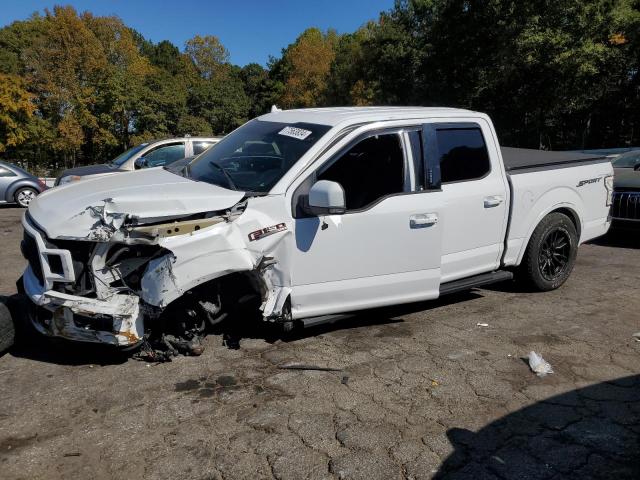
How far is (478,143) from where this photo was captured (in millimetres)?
5180

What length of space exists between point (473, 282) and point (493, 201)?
2.56 feet

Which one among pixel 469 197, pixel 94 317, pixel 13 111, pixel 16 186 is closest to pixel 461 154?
pixel 469 197

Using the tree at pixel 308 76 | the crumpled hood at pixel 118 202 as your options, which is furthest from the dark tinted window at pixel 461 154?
the tree at pixel 308 76

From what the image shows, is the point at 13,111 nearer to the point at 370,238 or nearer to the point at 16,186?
the point at 16,186

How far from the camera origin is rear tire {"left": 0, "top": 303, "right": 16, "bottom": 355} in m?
4.15

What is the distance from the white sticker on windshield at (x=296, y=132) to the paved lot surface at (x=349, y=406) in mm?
1712

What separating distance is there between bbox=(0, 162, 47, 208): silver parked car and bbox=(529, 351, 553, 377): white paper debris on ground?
13.2m

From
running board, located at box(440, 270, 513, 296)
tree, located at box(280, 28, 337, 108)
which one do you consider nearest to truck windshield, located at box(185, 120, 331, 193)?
running board, located at box(440, 270, 513, 296)

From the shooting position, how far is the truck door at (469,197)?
480 cm

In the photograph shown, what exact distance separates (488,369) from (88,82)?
43.5m

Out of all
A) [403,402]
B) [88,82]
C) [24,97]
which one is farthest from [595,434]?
[88,82]

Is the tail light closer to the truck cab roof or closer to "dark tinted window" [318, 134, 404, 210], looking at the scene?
the truck cab roof

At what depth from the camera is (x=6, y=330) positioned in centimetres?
418

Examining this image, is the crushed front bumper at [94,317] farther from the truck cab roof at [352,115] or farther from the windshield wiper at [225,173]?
the truck cab roof at [352,115]
